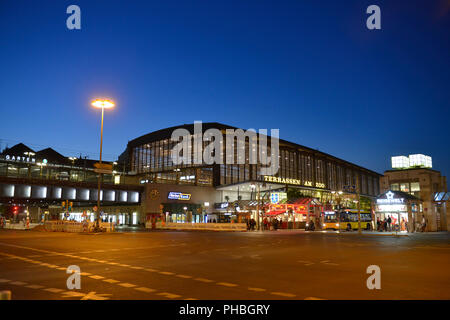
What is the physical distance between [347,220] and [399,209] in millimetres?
7044

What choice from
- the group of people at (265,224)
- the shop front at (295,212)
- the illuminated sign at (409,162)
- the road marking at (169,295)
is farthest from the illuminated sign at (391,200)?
the road marking at (169,295)

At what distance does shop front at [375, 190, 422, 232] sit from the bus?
89.3 inches

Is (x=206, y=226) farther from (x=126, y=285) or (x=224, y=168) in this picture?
(x=126, y=285)

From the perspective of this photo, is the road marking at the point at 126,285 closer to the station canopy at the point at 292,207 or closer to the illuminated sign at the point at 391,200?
the illuminated sign at the point at 391,200

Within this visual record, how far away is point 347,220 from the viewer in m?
51.6

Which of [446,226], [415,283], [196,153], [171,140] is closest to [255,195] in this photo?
[196,153]

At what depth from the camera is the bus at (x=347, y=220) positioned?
51250 mm

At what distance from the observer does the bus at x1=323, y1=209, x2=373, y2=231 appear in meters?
51.2

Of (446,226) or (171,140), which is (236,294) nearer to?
(446,226)

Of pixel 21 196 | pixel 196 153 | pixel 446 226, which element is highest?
pixel 196 153

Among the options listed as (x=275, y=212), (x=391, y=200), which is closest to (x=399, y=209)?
(x=391, y=200)

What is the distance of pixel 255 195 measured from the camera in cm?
7644
